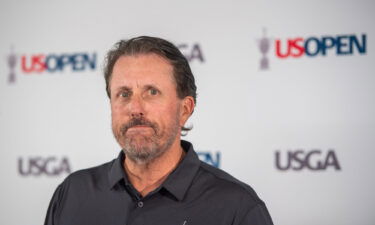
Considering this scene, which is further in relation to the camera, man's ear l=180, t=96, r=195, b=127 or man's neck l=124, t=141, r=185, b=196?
man's ear l=180, t=96, r=195, b=127

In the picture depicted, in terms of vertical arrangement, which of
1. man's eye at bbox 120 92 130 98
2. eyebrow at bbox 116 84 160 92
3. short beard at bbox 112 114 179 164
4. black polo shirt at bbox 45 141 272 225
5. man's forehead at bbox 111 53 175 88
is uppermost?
man's forehead at bbox 111 53 175 88

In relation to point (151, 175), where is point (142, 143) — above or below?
above

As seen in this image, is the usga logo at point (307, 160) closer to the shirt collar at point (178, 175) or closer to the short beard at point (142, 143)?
the shirt collar at point (178, 175)

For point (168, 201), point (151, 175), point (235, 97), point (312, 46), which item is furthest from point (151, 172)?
point (312, 46)

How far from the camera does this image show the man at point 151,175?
1.17 metres

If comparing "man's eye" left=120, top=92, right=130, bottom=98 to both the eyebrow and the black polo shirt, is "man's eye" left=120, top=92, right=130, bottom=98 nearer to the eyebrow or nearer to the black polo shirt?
the eyebrow

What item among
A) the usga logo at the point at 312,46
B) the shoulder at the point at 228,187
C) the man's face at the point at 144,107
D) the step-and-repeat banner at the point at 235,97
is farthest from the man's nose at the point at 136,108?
the usga logo at the point at 312,46

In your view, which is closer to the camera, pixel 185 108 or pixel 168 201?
pixel 168 201

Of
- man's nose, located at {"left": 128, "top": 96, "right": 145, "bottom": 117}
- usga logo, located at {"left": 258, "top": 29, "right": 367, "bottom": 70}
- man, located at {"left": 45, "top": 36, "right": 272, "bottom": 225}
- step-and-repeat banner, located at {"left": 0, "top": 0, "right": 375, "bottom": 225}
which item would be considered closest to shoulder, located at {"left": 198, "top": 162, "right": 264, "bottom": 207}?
man, located at {"left": 45, "top": 36, "right": 272, "bottom": 225}

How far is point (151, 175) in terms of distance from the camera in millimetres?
1287

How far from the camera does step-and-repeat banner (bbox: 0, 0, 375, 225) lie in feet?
6.16

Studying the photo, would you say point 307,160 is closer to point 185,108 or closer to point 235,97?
point 235,97

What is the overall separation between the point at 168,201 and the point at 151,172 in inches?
5.4

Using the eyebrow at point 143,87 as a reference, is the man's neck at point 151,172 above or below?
below
